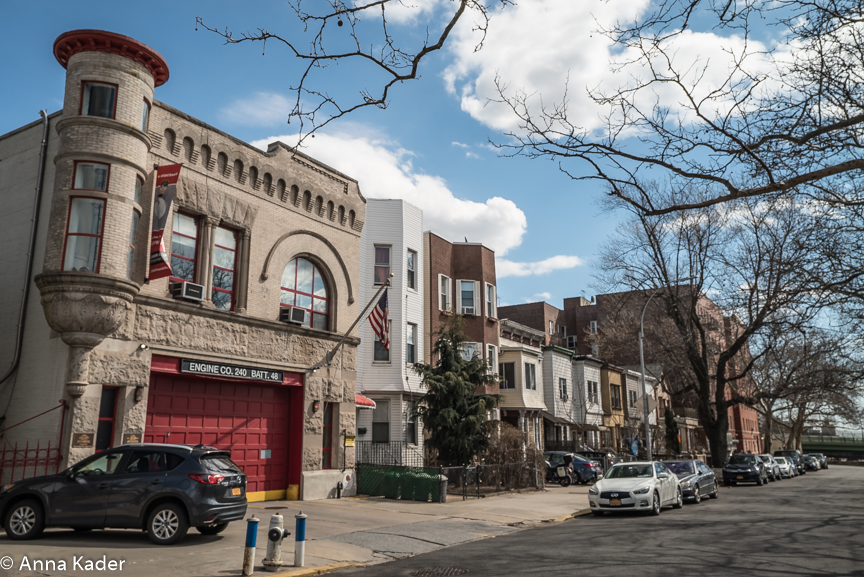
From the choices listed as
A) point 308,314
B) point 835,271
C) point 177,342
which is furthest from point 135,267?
point 835,271

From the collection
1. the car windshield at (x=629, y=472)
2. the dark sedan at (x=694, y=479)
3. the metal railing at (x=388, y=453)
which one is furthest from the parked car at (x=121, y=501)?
the dark sedan at (x=694, y=479)

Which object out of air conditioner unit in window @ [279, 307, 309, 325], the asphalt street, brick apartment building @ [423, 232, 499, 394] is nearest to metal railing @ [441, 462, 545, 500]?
the asphalt street

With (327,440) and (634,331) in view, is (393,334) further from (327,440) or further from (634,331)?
(634,331)

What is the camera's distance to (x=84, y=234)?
14.1 m

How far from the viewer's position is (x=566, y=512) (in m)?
17.9

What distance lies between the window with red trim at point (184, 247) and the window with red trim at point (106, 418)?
3.42 metres

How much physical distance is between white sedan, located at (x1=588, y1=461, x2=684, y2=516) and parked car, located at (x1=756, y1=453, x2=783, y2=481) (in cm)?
2369

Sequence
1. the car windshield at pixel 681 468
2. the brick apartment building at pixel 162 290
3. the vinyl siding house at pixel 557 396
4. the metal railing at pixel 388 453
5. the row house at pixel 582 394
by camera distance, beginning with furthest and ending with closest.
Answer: the row house at pixel 582 394 → the vinyl siding house at pixel 557 396 → the metal railing at pixel 388 453 → the car windshield at pixel 681 468 → the brick apartment building at pixel 162 290

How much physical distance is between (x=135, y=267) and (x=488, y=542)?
10.5m

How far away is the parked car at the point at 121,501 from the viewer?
10469 mm

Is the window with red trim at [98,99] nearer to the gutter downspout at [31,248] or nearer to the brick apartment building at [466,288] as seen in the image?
the gutter downspout at [31,248]

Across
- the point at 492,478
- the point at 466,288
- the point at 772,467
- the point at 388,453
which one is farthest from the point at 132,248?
the point at 772,467

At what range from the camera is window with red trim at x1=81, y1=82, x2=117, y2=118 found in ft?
47.6

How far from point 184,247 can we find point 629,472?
567 inches
